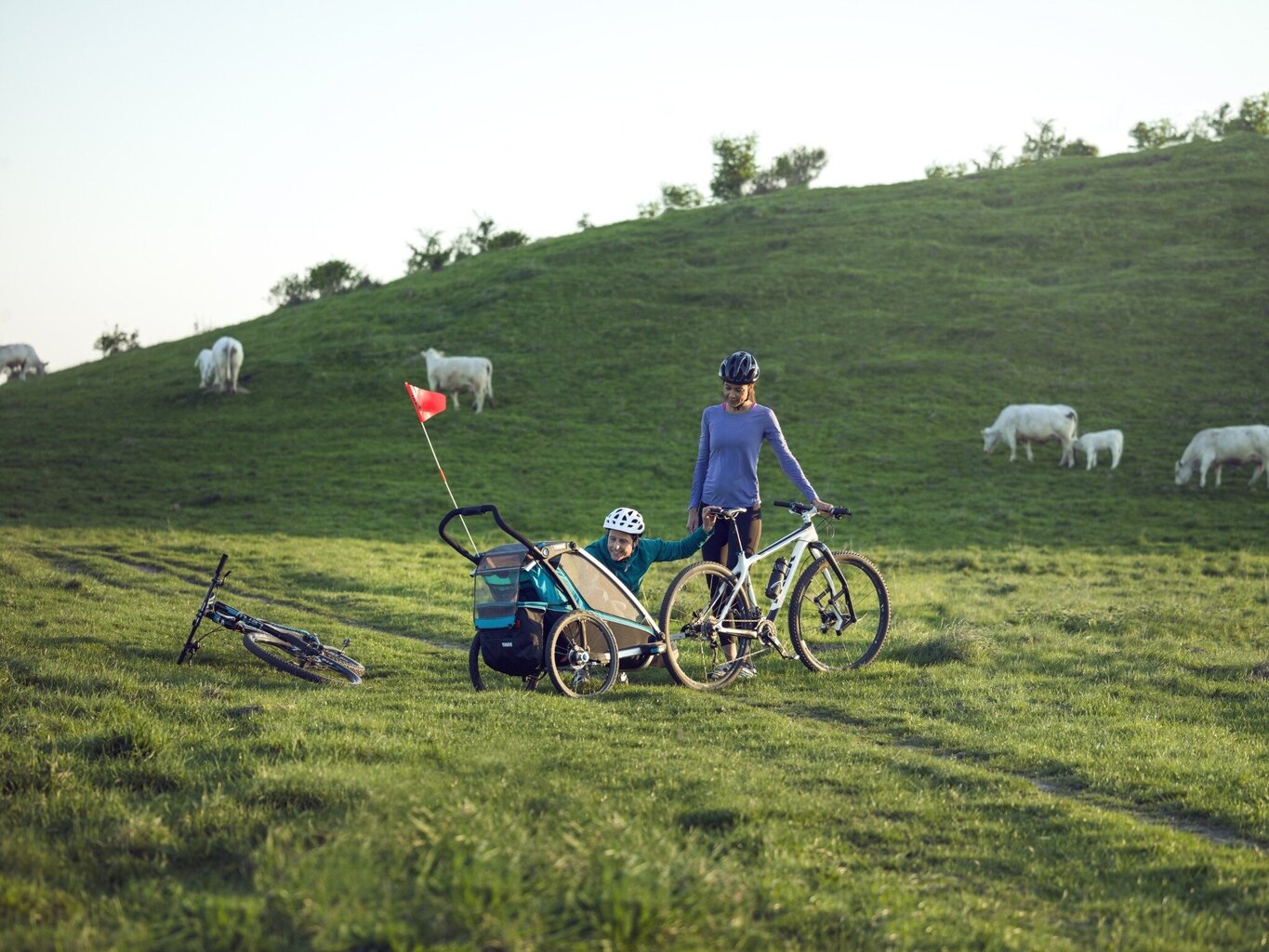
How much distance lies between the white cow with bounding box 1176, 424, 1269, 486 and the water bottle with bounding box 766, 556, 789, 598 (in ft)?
80.5

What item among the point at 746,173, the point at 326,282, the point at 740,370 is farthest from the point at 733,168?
the point at 740,370

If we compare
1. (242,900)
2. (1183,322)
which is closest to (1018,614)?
(242,900)

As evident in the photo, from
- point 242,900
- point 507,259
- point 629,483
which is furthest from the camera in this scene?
point 507,259

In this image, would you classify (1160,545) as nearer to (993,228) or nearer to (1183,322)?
(1183,322)

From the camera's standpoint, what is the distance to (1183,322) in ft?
145

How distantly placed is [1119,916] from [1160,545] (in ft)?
73.2

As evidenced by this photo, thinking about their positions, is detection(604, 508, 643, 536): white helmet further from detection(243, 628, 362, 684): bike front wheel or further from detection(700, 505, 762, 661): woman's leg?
detection(243, 628, 362, 684): bike front wheel

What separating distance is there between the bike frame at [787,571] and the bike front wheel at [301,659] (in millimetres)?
3806

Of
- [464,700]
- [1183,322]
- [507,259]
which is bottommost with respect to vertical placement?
[464,700]

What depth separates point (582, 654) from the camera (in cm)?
1026

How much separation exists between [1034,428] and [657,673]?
26.2 m

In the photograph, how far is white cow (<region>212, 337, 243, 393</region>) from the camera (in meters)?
45.2

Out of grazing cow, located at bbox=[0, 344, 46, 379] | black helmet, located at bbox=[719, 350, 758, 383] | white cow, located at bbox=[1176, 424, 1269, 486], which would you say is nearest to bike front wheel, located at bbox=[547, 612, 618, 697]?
black helmet, located at bbox=[719, 350, 758, 383]

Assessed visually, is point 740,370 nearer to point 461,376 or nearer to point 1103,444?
point 1103,444
